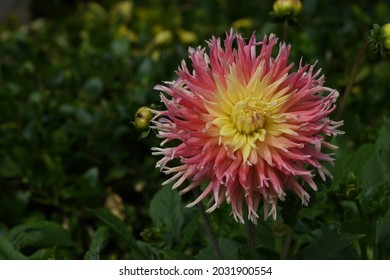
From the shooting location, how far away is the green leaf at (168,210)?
1750mm

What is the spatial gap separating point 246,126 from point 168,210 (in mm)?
638

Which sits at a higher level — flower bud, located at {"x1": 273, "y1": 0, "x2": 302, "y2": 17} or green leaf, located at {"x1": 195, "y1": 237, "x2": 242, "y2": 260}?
flower bud, located at {"x1": 273, "y1": 0, "x2": 302, "y2": 17}

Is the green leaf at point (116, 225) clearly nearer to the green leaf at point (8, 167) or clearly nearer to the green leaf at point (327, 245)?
the green leaf at point (327, 245)

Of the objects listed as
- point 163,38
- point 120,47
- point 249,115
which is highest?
point 163,38

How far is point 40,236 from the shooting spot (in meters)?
1.83

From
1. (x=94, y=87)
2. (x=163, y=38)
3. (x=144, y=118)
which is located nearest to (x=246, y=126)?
(x=144, y=118)

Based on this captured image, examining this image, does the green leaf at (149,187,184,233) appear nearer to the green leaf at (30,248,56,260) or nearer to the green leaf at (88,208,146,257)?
the green leaf at (88,208,146,257)

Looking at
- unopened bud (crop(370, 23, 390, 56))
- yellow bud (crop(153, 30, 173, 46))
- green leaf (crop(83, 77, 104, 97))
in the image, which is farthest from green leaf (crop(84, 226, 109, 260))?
yellow bud (crop(153, 30, 173, 46))

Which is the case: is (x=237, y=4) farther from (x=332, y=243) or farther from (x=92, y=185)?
(x=332, y=243)

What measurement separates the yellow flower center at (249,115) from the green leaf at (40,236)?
2.67ft

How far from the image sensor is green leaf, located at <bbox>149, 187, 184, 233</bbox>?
175 centimetres

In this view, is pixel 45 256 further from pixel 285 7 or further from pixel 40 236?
pixel 285 7

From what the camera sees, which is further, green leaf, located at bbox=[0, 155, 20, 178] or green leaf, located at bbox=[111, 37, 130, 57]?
green leaf, located at bbox=[111, 37, 130, 57]

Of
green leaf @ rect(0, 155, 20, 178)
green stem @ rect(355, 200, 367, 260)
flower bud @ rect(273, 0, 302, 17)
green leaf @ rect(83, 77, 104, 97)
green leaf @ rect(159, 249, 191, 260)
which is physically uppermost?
green leaf @ rect(83, 77, 104, 97)
